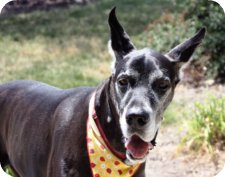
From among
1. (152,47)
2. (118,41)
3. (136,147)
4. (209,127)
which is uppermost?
(118,41)

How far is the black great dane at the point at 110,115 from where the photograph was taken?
349 cm

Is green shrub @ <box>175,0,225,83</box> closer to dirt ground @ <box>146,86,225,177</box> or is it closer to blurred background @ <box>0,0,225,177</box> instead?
blurred background @ <box>0,0,225,177</box>

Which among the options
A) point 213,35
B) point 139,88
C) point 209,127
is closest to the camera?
point 139,88

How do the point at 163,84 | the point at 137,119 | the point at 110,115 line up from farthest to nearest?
the point at 110,115, the point at 163,84, the point at 137,119

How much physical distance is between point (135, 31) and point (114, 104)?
779cm

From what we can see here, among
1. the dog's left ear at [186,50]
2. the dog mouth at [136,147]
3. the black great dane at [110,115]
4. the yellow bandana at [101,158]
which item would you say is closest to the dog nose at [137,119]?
the black great dane at [110,115]

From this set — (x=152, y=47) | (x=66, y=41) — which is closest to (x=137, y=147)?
(x=152, y=47)

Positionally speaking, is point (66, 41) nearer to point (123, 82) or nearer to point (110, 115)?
point (110, 115)

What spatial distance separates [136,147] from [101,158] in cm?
40

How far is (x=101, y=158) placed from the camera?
390cm

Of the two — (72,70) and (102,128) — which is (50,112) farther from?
(72,70)

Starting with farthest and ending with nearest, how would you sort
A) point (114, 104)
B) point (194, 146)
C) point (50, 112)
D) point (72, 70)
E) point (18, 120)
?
point (72, 70) < point (194, 146) < point (18, 120) < point (50, 112) < point (114, 104)

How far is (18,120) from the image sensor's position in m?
4.59

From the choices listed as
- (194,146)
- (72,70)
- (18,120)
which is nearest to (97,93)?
(18,120)
